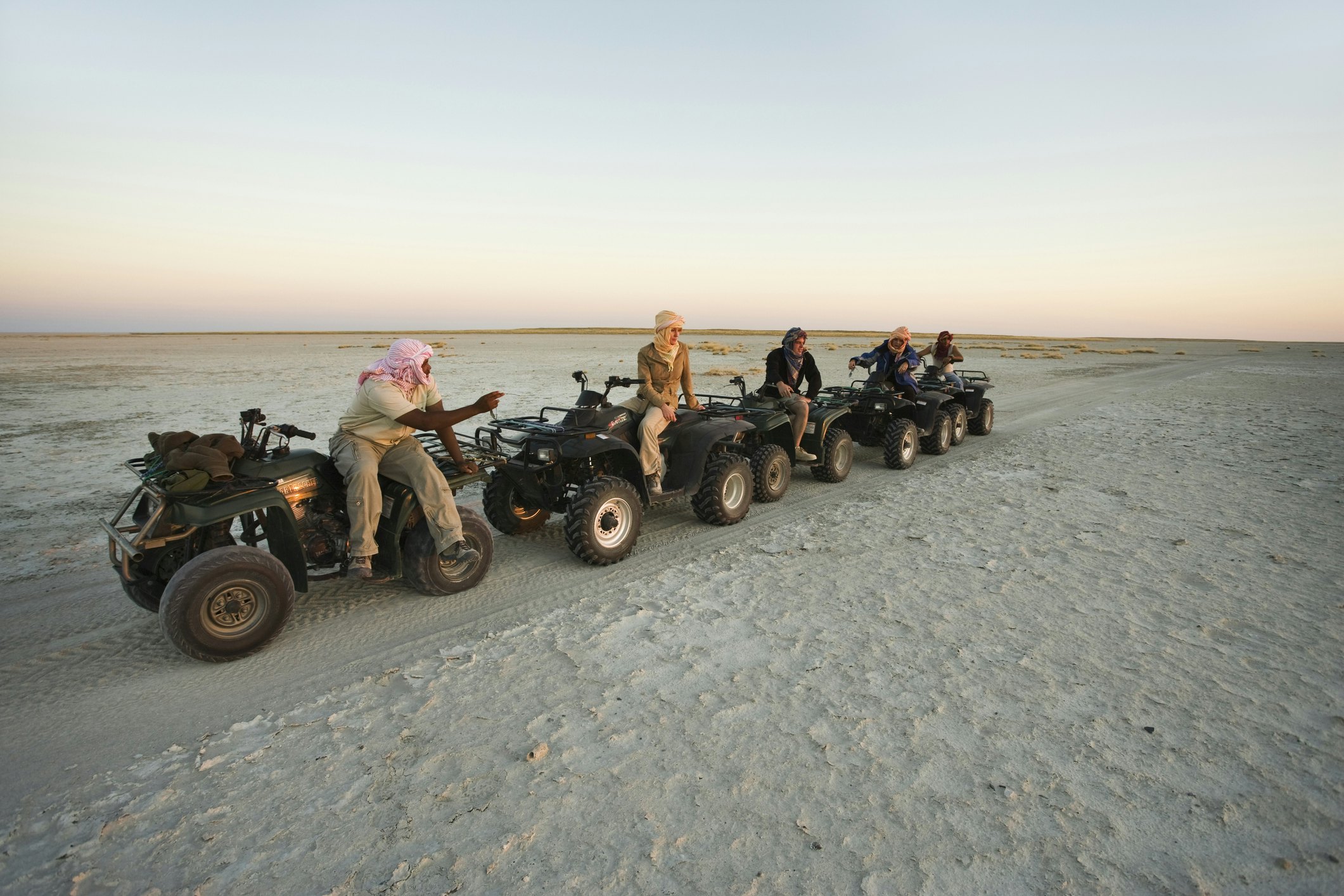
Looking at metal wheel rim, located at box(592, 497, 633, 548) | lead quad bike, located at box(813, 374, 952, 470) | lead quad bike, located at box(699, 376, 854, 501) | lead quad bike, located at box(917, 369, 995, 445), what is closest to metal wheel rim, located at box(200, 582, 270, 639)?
Result: metal wheel rim, located at box(592, 497, 633, 548)

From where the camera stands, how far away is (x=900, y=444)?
31.9ft

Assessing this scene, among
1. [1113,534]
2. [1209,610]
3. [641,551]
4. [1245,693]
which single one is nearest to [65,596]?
[641,551]

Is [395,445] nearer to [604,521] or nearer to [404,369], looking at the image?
[404,369]

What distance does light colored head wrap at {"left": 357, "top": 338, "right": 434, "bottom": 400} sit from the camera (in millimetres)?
4793

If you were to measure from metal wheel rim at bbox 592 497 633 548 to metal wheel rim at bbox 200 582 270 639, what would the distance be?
2.55 metres

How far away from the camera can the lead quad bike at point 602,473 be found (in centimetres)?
580

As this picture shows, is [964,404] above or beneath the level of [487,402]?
beneath

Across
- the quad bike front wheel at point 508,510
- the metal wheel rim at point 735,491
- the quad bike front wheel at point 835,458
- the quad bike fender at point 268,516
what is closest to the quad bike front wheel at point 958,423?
the quad bike front wheel at point 835,458

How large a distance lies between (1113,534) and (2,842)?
801cm

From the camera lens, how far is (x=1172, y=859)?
2.67 meters

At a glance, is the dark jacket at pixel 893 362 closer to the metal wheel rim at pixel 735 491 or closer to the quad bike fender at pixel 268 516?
the metal wheel rim at pixel 735 491

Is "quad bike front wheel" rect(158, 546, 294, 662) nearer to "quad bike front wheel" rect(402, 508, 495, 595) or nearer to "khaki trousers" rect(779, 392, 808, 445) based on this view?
"quad bike front wheel" rect(402, 508, 495, 595)

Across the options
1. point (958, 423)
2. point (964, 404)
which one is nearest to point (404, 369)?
point (958, 423)

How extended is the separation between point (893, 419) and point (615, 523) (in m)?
5.75
